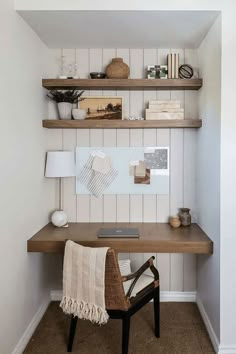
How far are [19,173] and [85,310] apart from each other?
1.07 m

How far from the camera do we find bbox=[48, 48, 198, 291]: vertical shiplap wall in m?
2.87

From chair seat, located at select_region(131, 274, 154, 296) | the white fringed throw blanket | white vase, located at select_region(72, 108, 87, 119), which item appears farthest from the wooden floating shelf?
chair seat, located at select_region(131, 274, 154, 296)

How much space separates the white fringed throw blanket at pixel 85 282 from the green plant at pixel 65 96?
1393 millimetres

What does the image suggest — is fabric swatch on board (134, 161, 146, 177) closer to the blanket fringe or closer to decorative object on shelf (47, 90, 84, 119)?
decorative object on shelf (47, 90, 84, 119)

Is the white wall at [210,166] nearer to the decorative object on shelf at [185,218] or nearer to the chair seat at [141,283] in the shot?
the decorative object on shelf at [185,218]

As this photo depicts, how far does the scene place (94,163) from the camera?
285cm

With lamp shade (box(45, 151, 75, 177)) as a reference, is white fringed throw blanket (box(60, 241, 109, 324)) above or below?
below

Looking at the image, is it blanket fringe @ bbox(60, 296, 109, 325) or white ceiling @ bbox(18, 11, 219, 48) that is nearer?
blanket fringe @ bbox(60, 296, 109, 325)

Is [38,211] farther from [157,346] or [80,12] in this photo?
[80,12]

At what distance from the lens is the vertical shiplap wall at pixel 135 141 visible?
2.87 m

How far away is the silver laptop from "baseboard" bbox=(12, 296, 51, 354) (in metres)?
0.91

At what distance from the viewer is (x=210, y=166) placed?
238 cm

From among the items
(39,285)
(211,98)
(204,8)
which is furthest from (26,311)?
(204,8)

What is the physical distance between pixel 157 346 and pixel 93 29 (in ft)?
8.46
